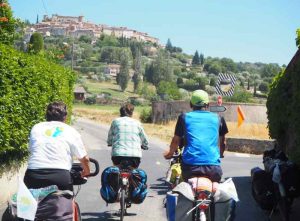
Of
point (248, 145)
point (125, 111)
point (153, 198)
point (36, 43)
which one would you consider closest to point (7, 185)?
point (125, 111)

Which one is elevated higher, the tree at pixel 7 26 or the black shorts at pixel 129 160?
the tree at pixel 7 26

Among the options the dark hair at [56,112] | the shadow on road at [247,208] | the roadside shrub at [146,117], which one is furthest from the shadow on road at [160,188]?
the roadside shrub at [146,117]

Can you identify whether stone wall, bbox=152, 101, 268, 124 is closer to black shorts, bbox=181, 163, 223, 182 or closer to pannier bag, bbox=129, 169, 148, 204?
pannier bag, bbox=129, 169, 148, 204

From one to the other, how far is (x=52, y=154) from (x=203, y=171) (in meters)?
1.74

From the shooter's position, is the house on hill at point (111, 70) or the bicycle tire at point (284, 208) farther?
the house on hill at point (111, 70)

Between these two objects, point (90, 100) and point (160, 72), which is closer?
point (90, 100)

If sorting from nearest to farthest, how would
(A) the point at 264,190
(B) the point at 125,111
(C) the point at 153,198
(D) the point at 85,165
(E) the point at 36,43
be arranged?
(D) the point at 85,165, (B) the point at 125,111, (A) the point at 264,190, (C) the point at 153,198, (E) the point at 36,43

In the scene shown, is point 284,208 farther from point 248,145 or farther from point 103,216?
point 248,145

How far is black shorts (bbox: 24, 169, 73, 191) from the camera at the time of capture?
5.13 metres

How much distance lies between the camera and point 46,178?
513cm

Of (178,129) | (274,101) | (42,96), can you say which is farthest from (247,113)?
(178,129)

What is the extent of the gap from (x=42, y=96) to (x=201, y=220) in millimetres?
6035

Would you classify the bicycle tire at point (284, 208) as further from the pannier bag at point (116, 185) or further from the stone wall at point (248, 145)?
the stone wall at point (248, 145)

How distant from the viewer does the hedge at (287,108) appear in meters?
8.66
